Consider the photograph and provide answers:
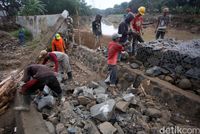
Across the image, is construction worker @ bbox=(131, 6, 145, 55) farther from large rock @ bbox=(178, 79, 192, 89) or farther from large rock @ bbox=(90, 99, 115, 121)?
large rock @ bbox=(90, 99, 115, 121)

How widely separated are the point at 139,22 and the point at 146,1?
23254mm

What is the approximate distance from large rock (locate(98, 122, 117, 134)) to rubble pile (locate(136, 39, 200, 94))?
91.3 inches

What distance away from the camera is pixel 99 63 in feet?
25.9

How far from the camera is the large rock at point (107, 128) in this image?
3.98 metres

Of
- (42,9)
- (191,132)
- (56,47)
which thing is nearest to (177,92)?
(191,132)

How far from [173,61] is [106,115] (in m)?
2.67

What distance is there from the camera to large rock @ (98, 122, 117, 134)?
398 cm

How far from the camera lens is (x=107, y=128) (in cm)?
405

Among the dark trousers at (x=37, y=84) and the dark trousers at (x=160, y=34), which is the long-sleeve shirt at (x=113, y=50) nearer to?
the dark trousers at (x=37, y=84)

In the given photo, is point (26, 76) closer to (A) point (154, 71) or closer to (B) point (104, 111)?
(B) point (104, 111)

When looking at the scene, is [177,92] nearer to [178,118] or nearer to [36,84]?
[178,118]

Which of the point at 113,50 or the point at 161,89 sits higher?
the point at 113,50

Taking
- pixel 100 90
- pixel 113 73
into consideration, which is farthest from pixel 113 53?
pixel 100 90

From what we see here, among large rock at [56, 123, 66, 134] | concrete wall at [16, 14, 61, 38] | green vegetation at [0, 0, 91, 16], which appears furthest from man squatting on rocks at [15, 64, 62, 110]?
green vegetation at [0, 0, 91, 16]
